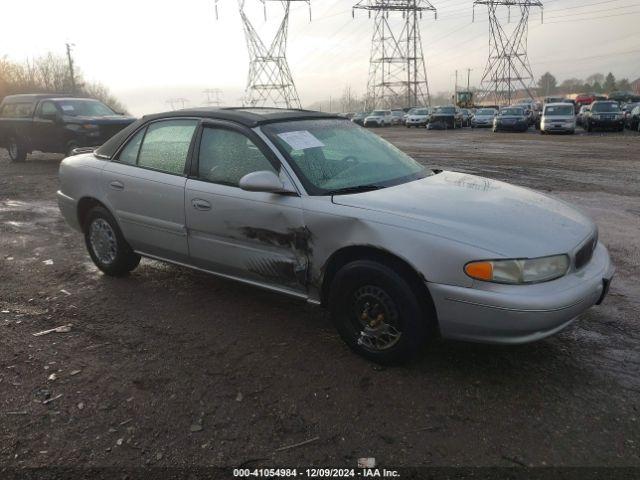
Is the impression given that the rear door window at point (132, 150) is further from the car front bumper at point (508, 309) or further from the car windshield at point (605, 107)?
the car windshield at point (605, 107)

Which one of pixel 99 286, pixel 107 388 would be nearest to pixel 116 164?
pixel 99 286

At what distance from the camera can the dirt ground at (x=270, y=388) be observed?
2.58 m

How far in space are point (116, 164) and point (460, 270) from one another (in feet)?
11.0

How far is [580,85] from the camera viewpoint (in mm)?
128250

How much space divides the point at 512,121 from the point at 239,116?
28788 millimetres

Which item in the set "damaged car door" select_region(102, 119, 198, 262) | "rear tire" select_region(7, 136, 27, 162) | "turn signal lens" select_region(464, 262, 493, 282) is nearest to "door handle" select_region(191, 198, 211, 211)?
"damaged car door" select_region(102, 119, 198, 262)

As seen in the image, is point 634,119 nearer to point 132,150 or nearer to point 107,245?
point 132,150

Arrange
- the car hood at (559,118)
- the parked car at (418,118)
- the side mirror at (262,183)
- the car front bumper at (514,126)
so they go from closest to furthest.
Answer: the side mirror at (262,183) < the car hood at (559,118) < the car front bumper at (514,126) < the parked car at (418,118)

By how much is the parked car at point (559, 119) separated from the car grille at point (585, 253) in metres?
25.5

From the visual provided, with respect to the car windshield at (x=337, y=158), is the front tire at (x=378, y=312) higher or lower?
lower

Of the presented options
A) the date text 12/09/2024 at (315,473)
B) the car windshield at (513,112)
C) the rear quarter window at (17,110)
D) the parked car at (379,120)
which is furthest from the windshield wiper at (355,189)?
the parked car at (379,120)

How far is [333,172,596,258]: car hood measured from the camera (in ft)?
9.68

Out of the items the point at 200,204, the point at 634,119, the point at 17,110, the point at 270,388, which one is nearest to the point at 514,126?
the point at 634,119

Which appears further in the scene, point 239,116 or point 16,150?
point 16,150
